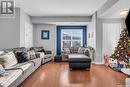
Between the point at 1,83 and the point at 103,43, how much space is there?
587cm

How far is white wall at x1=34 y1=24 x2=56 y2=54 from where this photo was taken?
9.48m

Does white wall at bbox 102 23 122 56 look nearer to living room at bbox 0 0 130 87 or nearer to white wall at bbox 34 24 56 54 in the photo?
living room at bbox 0 0 130 87

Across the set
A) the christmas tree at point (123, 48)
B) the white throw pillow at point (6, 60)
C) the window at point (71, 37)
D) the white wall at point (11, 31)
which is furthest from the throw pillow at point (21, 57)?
the window at point (71, 37)

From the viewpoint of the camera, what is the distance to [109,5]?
5.24 meters

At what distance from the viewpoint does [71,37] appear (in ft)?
34.2

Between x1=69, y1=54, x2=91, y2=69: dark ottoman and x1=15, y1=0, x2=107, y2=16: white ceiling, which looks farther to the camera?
x1=69, y1=54, x2=91, y2=69: dark ottoman

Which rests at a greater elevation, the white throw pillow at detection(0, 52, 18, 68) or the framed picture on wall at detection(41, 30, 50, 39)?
the framed picture on wall at detection(41, 30, 50, 39)

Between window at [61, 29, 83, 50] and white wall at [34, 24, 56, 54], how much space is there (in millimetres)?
941

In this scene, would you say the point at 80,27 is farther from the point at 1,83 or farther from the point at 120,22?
the point at 1,83

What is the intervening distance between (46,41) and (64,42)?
138 centimetres

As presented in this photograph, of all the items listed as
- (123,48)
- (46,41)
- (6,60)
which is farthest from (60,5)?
(46,41)

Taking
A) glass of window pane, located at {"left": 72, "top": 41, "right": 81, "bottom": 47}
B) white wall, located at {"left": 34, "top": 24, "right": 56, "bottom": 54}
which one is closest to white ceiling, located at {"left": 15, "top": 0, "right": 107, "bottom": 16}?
white wall, located at {"left": 34, "top": 24, "right": 56, "bottom": 54}

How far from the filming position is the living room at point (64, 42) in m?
4.43

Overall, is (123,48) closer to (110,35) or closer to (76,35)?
(110,35)
